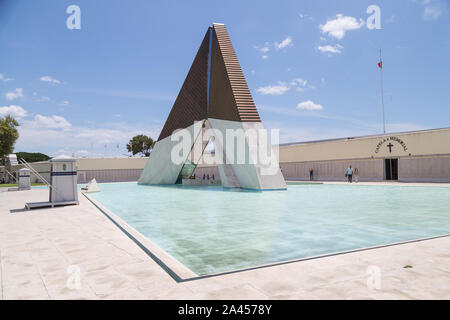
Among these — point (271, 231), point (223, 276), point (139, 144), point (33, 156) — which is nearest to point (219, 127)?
point (271, 231)

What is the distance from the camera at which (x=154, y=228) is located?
22.7 ft

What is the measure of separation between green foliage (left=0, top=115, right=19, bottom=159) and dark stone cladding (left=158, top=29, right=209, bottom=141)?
22637mm

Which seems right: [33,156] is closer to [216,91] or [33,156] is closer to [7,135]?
[7,135]

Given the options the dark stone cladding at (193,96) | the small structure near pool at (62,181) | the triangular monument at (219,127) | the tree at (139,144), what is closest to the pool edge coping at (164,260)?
the small structure near pool at (62,181)

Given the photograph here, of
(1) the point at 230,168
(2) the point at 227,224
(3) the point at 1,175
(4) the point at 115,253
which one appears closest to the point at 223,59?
(1) the point at 230,168

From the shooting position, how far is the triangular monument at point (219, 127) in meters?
17.0

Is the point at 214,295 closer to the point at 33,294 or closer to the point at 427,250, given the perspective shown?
the point at 33,294

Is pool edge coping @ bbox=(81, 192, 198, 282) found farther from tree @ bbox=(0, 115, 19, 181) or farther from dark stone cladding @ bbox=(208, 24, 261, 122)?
tree @ bbox=(0, 115, 19, 181)

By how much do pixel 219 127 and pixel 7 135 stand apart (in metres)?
29.9

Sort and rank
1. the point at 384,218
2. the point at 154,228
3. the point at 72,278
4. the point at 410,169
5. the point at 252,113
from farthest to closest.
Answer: the point at 410,169 → the point at 252,113 → the point at 384,218 → the point at 154,228 → the point at 72,278

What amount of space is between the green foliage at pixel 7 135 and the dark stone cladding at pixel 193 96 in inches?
891

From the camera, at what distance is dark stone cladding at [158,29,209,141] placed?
21812 millimetres

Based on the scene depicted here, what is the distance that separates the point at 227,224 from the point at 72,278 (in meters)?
4.04

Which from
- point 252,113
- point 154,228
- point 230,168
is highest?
point 252,113
